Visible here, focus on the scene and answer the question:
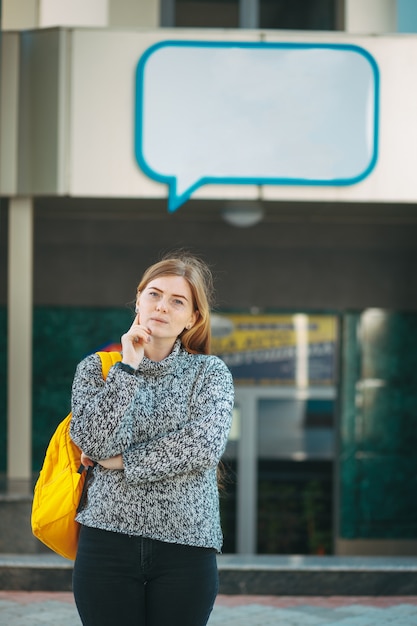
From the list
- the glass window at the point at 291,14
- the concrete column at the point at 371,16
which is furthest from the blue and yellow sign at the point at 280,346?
the concrete column at the point at 371,16

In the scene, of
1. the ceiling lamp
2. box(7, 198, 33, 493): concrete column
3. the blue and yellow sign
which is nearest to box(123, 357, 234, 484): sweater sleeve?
box(7, 198, 33, 493): concrete column

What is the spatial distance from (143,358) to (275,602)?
4601mm

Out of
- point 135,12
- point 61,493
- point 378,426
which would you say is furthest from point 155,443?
point 378,426

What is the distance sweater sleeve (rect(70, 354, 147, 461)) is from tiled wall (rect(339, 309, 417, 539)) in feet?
28.0

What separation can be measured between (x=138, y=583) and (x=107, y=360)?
668mm

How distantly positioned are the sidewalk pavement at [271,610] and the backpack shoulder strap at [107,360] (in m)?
3.74

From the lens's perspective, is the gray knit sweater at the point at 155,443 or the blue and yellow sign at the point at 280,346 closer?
the gray knit sweater at the point at 155,443

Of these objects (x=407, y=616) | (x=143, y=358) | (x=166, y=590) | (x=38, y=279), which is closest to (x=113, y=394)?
(x=143, y=358)

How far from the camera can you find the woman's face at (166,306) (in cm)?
310

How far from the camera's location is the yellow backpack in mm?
3059

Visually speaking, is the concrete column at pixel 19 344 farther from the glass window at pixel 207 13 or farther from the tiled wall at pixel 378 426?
the tiled wall at pixel 378 426

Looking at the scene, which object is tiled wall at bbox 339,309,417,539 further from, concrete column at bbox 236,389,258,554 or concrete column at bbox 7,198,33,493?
concrete column at bbox 7,198,33,493

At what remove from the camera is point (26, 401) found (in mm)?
8953

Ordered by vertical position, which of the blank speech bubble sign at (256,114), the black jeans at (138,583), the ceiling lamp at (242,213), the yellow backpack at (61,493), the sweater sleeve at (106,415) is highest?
the blank speech bubble sign at (256,114)
